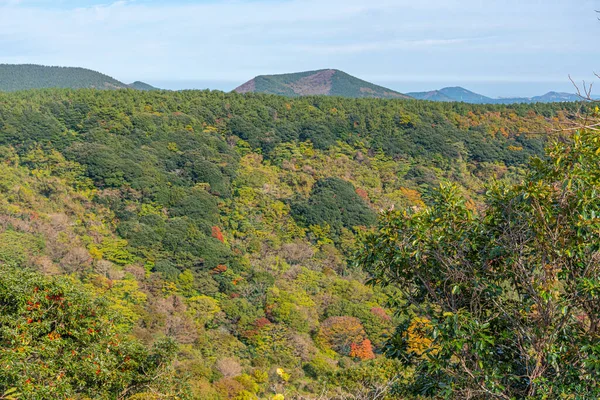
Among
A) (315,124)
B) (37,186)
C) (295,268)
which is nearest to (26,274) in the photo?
(295,268)

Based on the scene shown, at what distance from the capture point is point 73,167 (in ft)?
95.0

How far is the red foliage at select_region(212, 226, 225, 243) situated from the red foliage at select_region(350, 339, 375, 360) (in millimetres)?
9892

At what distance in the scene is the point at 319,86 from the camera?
110 meters

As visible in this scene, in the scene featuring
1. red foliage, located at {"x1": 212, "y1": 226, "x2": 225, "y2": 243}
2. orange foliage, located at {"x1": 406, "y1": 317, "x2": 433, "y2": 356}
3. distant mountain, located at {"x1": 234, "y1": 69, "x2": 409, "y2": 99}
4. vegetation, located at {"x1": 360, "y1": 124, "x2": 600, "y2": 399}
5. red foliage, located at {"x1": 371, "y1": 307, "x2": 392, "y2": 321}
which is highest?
distant mountain, located at {"x1": 234, "y1": 69, "x2": 409, "y2": 99}

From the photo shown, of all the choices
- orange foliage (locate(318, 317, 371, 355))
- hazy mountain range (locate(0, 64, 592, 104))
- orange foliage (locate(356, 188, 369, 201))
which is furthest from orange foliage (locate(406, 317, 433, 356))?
hazy mountain range (locate(0, 64, 592, 104))

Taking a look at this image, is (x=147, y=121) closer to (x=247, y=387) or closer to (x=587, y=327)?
(x=247, y=387)

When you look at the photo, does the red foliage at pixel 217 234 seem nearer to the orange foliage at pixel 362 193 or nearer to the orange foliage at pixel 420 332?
the orange foliage at pixel 362 193

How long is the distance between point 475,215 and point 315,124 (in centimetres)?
3782

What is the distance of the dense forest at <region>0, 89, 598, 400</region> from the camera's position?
6088 mm

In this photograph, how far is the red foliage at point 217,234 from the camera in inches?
1069

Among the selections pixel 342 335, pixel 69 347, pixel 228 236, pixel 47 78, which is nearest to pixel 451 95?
pixel 47 78

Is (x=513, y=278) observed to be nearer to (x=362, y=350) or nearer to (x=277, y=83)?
(x=362, y=350)

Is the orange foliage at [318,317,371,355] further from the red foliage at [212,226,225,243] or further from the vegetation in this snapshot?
the vegetation

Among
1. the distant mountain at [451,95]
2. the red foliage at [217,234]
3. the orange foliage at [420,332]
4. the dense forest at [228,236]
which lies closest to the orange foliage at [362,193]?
the dense forest at [228,236]
